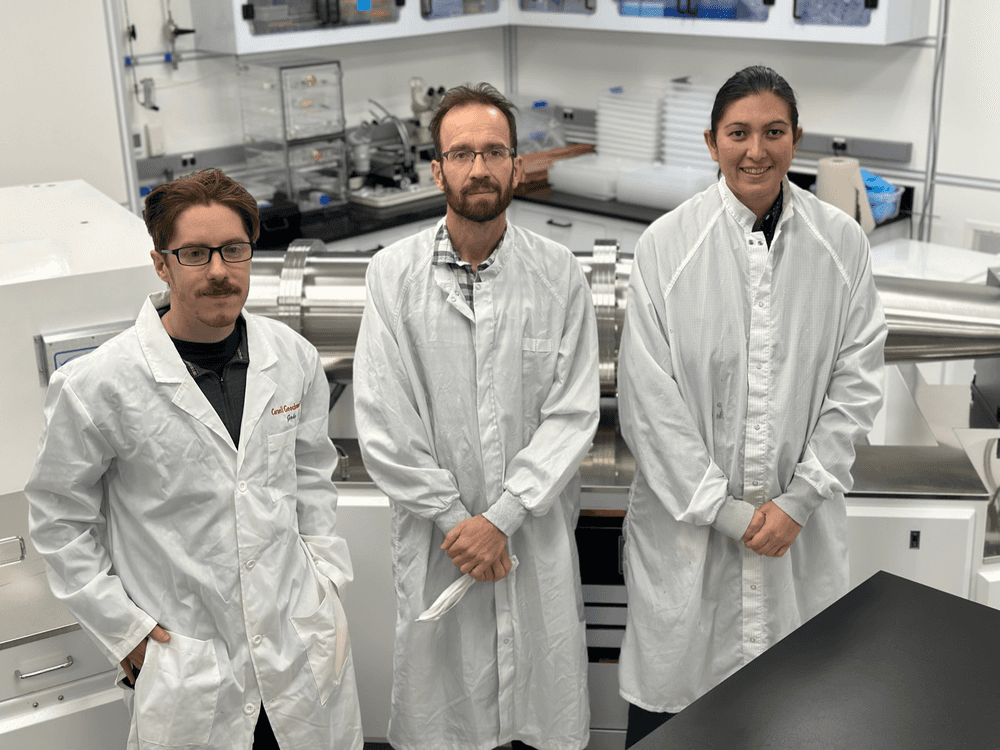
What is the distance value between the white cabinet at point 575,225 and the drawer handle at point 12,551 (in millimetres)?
2301

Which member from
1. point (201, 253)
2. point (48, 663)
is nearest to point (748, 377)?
point (201, 253)

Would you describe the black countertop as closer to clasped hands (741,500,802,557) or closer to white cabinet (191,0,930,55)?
clasped hands (741,500,802,557)

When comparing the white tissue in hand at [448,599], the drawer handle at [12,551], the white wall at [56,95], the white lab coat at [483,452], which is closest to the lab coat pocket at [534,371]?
the white lab coat at [483,452]

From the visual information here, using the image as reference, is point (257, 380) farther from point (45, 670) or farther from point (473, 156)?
point (45, 670)

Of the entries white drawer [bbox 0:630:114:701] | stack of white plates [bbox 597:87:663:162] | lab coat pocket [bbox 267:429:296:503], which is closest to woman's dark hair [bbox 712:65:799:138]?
lab coat pocket [bbox 267:429:296:503]

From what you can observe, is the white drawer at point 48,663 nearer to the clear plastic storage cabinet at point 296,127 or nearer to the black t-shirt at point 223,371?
the black t-shirt at point 223,371

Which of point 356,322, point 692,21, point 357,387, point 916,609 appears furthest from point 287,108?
point 916,609

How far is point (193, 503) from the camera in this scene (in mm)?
1295

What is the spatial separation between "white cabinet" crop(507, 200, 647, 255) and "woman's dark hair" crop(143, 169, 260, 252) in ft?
7.94

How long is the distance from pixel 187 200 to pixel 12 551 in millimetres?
782

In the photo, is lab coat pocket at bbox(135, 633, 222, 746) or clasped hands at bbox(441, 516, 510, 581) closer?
lab coat pocket at bbox(135, 633, 222, 746)

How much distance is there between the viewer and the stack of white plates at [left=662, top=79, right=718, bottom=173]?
370 centimetres

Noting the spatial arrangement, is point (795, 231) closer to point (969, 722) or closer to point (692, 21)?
point (969, 722)

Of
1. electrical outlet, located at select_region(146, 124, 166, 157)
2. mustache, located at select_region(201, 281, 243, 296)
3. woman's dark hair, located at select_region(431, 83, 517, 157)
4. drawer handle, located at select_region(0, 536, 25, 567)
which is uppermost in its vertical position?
woman's dark hair, located at select_region(431, 83, 517, 157)
